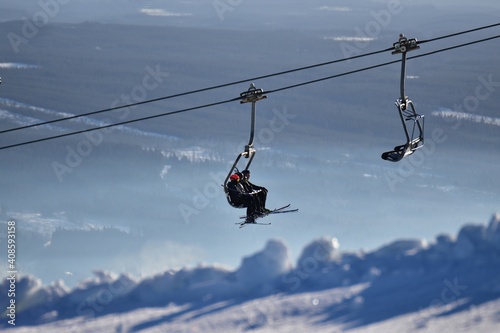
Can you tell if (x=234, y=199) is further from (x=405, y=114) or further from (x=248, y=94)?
(x=405, y=114)

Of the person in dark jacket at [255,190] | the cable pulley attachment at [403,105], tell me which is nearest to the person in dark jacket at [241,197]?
the person in dark jacket at [255,190]

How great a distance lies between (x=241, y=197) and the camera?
105 feet

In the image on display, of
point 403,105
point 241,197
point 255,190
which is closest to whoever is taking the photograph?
point 403,105

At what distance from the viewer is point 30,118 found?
179 metres

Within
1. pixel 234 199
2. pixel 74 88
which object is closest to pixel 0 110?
pixel 74 88

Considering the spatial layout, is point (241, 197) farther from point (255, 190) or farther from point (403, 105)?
point (403, 105)

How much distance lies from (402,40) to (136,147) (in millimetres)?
145208

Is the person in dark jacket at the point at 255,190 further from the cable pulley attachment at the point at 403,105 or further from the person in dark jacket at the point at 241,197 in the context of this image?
the cable pulley attachment at the point at 403,105

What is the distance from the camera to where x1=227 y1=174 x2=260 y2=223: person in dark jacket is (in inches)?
1254

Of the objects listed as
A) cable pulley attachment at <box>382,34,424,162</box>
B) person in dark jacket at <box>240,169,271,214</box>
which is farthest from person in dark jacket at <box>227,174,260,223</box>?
cable pulley attachment at <box>382,34,424,162</box>

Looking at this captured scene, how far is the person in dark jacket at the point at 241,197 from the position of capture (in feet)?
105

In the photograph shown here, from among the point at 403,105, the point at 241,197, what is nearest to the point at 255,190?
the point at 241,197

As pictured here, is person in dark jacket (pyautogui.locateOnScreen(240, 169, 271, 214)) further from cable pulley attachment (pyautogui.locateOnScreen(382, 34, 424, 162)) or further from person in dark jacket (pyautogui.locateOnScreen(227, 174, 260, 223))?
cable pulley attachment (pyautogui.locateOnScreen(382, 34, 424, 162))

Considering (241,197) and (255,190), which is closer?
(241,197)
